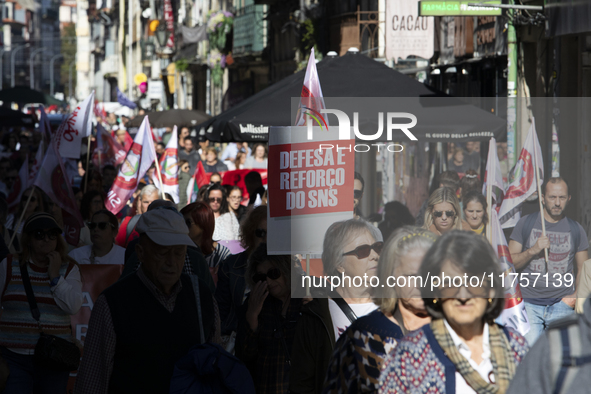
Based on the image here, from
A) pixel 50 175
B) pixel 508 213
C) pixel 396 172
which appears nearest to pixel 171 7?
pixel 396 172

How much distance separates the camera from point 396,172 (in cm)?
1634

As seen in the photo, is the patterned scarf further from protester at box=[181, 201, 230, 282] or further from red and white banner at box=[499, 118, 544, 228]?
protester at box=[181, 201, 230, 282]

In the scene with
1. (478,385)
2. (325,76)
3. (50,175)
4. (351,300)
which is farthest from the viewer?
(50,175)

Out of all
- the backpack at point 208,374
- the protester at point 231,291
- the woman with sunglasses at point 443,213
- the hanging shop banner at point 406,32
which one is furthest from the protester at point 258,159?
the backpack at point 208,374

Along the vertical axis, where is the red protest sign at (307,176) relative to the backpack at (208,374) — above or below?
above

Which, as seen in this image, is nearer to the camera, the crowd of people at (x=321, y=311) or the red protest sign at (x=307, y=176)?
the crowd of people at (x=321, y=311)

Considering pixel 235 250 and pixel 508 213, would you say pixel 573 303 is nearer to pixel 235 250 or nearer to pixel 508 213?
pixel 508 213

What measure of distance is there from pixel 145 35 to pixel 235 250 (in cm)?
5754

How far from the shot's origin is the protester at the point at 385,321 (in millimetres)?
3311

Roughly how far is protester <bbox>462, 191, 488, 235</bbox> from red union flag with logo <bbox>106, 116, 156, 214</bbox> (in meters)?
6.08

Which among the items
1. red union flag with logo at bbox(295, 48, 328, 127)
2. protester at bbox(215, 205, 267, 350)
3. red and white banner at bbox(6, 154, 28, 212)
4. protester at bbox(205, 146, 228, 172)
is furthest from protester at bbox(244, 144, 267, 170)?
red union flag with logo at bbox(295, 48, 328, 127)

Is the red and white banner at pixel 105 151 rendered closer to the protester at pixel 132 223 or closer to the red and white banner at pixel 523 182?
the protester at pixel 132 223

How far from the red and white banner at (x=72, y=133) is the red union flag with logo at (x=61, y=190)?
3.40 feet

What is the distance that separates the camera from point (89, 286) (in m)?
7.17
